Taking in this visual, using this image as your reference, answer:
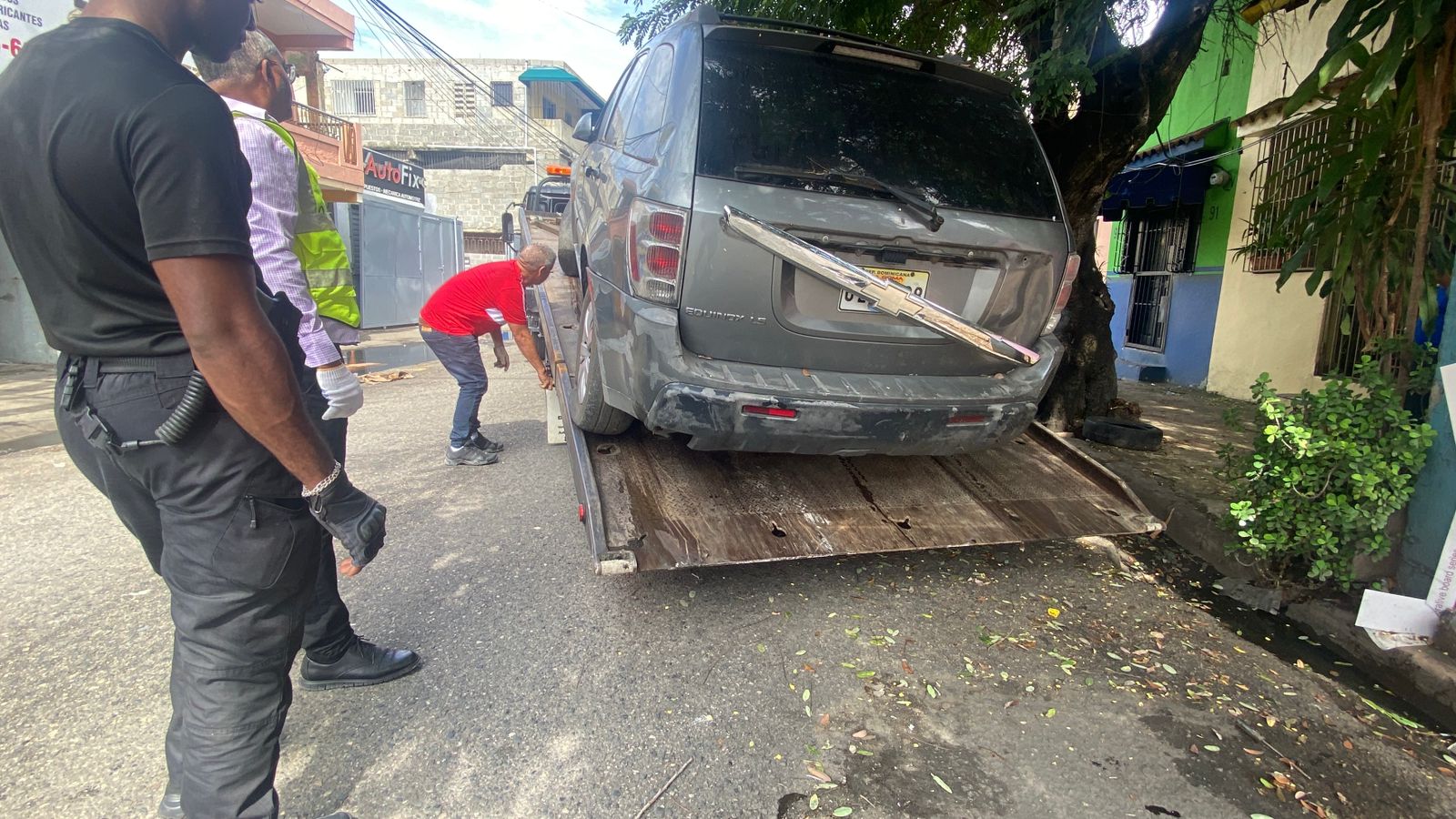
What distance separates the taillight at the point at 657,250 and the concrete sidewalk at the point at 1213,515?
280cm

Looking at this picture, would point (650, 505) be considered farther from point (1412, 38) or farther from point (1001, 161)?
point (1412, 38)

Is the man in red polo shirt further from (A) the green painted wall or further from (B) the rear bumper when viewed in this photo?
(A) the green painted wall

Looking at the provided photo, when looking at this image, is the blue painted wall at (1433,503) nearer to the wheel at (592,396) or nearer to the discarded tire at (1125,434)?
the discarded tire at (1125,434)

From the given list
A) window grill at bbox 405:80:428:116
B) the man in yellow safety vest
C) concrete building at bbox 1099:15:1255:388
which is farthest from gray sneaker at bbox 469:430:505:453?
window grill at bbox 405:80:428:116

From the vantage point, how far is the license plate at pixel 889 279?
2875mm

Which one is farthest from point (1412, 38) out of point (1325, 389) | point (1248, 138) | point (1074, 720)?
point (1248, 138)

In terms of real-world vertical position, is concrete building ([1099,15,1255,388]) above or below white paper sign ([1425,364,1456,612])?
above

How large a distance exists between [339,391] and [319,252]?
84cm

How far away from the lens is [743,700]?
2602 millimetres

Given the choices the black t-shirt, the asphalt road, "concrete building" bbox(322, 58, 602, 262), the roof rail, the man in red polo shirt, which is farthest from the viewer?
"concrete building" bbox(322, 58, 602, 262)

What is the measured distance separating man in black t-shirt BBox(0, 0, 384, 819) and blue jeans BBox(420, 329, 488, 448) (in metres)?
3.69

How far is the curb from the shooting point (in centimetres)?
262

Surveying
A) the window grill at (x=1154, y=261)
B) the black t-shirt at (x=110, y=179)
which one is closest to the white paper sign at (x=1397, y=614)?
the black t-shirt at (x=110, y=179)

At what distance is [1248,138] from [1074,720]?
339 inches
